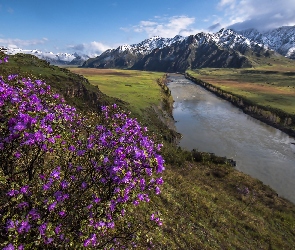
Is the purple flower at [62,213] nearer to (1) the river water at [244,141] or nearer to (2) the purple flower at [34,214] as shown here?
(2) the purple flower at [34,214]

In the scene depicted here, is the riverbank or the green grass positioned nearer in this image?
the green grass

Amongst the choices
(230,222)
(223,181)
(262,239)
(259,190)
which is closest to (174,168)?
(223,181)

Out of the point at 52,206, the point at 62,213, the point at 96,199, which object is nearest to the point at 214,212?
the point at 96,199

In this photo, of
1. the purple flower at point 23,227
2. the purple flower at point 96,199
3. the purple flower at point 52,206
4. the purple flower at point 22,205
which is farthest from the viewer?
the purple flower at point 96,199

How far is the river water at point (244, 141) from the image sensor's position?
41572mm

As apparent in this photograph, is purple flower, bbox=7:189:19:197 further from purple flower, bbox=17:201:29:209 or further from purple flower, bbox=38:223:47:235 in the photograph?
purple flower, bbox=38:223:47:235

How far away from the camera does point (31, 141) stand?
19.6ft

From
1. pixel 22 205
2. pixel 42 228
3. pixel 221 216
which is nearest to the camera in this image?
pixel 42 228

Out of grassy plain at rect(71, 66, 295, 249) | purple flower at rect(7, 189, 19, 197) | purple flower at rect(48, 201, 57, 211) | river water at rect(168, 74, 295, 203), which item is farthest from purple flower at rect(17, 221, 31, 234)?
river water at rect(168, 74, 295, 203)

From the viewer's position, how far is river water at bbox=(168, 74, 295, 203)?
136 ft

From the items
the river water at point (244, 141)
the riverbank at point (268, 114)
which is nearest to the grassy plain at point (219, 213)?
the river water at point (244, 141)

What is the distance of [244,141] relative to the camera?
5572 cm

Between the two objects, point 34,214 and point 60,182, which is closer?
point 34,214

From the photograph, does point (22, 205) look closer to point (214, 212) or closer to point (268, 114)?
point (214, 212)
